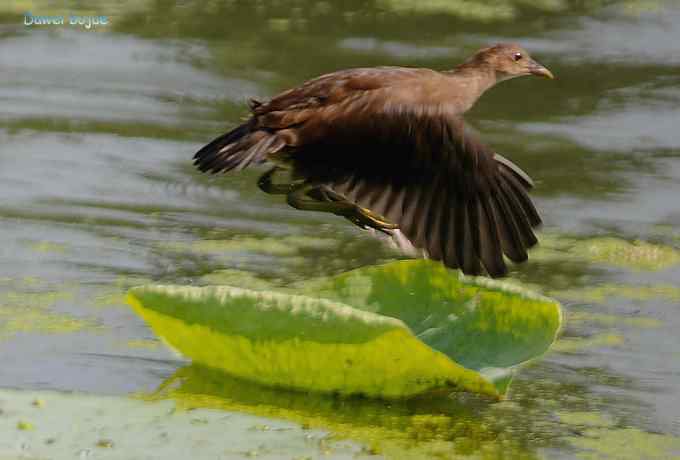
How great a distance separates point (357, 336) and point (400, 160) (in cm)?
85

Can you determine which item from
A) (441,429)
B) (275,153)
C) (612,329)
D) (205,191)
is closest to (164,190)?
(205,191)

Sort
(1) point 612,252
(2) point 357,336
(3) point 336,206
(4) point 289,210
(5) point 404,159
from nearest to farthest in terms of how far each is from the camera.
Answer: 1. (2) point 357,336
2. (5) point 404,159
3. (3) point 336,206
4. (1) point 612,252
5. (4) point 289,210

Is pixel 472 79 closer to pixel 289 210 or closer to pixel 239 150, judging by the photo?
pixel 289 210

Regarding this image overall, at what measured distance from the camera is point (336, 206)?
5.58 m

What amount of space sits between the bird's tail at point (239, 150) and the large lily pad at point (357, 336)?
607 mm

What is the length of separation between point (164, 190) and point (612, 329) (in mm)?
2162

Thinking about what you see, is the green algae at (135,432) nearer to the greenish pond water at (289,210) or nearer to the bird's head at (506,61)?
the greenish pond water at (289,210)

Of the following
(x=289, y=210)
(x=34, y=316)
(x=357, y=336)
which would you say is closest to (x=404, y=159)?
(x=357, y=336)

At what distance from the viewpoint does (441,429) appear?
14.0 feet

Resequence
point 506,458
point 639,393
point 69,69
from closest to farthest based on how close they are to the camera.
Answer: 1. point 506,458
2. point 639,393
3. point 69,69

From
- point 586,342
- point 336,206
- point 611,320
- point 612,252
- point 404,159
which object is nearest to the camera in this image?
point 404,159

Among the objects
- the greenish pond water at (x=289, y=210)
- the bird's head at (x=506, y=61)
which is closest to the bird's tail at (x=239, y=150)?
the greenish pond water at (x=289, y=210)

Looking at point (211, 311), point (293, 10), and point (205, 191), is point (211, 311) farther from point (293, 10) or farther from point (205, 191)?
point (293, 10)

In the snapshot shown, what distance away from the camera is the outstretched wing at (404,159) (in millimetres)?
4711
